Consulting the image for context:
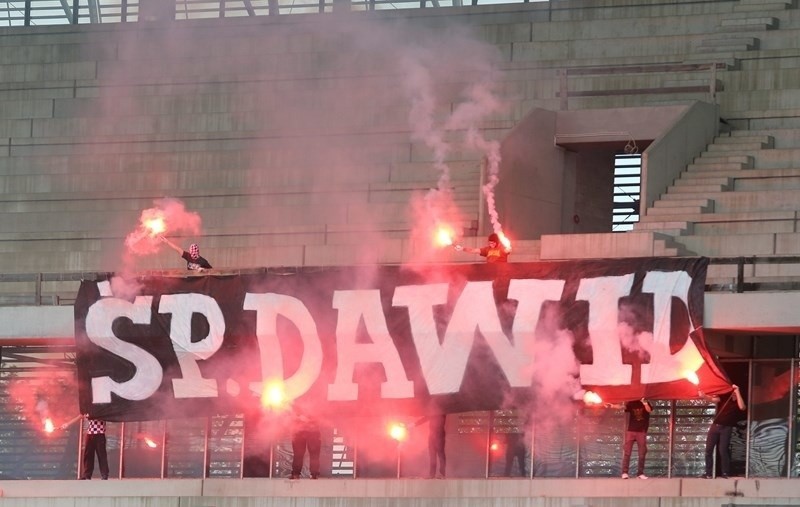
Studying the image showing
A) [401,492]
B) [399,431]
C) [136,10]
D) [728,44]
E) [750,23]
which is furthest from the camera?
[136,10]

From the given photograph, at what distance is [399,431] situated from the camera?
2908 centimetres

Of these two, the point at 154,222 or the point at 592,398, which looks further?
the point at 154,222

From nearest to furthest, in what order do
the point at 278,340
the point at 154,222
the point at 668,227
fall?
the point at 278,340 → the point at 668,227 → the point at 154,222

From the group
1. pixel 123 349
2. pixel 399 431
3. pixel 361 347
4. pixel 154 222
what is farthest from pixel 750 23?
pixel 123 349

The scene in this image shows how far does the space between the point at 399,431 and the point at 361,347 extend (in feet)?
4.18

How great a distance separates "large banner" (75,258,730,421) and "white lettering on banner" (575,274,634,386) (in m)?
0.02

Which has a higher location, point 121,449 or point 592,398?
point 592,398

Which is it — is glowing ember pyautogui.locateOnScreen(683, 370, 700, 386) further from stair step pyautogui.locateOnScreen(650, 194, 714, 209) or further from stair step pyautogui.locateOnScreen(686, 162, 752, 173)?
stair step pyautogui.locateOnScreen(686, 162, 752, 173)

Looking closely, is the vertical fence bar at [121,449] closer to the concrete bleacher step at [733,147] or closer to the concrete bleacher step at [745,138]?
the concrete bleacher step at [733,147]

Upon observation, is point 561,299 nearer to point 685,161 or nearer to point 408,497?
point 408,497

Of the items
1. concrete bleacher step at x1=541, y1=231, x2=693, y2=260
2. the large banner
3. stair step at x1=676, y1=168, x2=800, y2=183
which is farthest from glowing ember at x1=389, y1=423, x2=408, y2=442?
stair step at x1=676, y1=168, x2=800, y2=183

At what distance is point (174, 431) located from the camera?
30.3 metres

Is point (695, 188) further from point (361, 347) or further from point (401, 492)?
point (401, 492)

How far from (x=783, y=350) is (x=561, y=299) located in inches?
118
